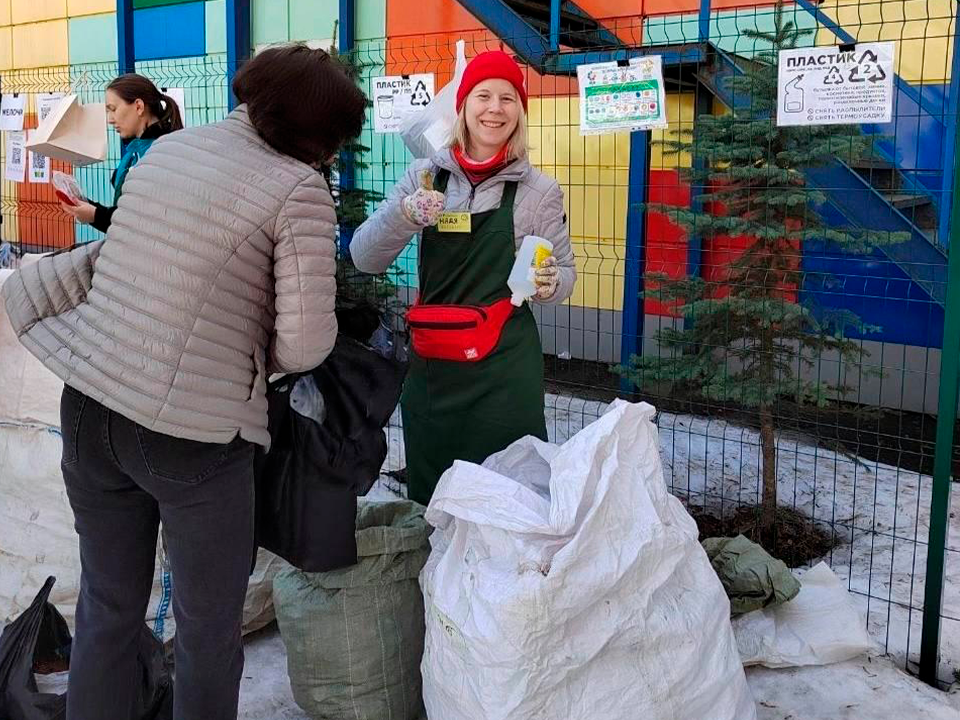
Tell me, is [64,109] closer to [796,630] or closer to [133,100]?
[133,100]

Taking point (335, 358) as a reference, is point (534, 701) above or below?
below

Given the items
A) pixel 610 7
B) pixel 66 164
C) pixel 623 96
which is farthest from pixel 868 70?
pixel 66 164

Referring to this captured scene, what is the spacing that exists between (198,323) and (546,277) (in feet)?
3.28

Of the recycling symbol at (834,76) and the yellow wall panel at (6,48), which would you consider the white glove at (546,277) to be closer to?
the recycling symbol at (834,76)

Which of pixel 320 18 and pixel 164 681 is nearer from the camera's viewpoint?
pixel 164 681

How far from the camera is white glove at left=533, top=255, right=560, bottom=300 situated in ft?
8.28

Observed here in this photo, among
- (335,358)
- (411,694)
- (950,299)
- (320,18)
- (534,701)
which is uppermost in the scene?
(320,18)

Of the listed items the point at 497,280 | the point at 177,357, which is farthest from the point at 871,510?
the point at 177,357

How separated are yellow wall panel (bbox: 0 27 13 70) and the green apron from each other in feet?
29.1

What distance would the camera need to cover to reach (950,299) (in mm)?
2479

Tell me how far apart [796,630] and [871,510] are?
54.6 inches

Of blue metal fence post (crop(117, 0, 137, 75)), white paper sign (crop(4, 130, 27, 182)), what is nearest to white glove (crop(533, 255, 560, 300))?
blue metal fence post (crop(117, 0, 137, 75))

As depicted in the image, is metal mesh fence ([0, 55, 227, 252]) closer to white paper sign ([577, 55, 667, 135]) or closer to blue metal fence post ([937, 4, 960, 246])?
white paper sign ([577, 55, 667, 135])

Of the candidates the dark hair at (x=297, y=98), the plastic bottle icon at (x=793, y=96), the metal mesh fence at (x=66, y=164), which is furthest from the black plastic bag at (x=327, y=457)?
the metal mesh fence at (x=66, y=164)
